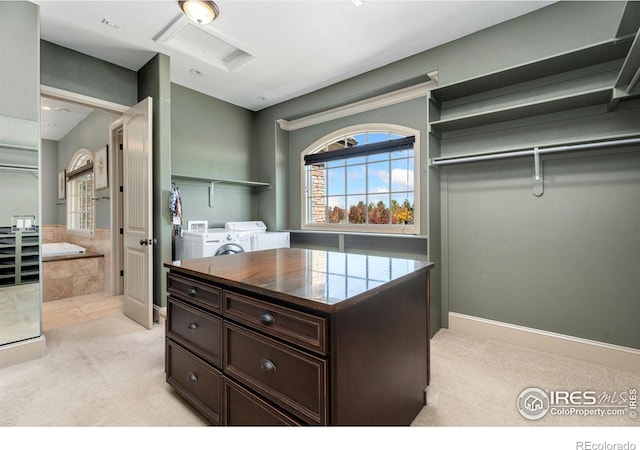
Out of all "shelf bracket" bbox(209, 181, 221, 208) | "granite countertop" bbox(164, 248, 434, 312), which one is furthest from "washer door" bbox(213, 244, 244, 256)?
"granite countertop" bbox(164, 248, 434, 312)

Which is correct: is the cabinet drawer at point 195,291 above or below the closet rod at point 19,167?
below

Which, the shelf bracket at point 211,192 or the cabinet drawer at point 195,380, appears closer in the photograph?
the cabinet drawer at point 195,380

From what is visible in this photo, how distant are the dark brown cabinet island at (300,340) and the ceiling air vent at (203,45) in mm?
2210

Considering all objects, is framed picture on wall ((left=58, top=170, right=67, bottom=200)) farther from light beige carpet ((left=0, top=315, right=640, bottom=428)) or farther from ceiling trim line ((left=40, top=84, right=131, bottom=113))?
light beige carpet ((left=0, top=315, right=640, bottom=428))

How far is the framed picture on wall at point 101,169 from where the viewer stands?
4.49 metres

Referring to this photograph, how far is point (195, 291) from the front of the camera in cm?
165

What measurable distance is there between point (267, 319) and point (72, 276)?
4.59 metres

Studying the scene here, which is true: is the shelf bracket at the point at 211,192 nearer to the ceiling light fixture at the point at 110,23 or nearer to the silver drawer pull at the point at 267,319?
A: the ceiling light fixture at the point at 110,23

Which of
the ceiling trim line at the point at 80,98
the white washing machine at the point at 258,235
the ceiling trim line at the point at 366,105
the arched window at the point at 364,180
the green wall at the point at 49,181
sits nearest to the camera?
the ceiling trim line at the point at 80,98

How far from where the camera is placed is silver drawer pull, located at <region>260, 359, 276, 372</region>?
4.05 ft

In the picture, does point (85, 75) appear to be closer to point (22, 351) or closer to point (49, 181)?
point (22, 351)

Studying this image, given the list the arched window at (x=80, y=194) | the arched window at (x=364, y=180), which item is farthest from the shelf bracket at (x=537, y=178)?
the arched window at (x=80, y=194)

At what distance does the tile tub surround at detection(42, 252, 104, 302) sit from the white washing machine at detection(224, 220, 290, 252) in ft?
7.17

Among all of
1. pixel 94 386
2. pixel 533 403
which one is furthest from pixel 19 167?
pixel 533 403
